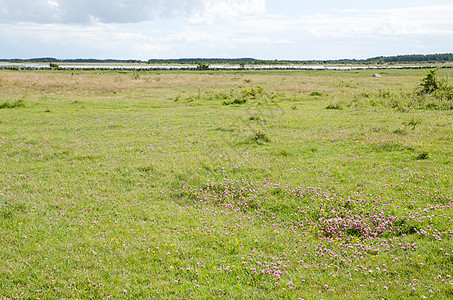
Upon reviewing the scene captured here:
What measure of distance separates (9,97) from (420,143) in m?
38.9

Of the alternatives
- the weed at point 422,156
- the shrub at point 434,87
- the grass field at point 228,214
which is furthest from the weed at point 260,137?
the shrub at point 434,87

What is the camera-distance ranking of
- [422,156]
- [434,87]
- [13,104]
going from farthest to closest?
[434,87]
[13,104]
[422,156]

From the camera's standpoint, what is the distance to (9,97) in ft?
110

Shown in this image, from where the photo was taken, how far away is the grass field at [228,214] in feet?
19.9

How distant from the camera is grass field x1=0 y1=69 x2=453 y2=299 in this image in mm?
6078

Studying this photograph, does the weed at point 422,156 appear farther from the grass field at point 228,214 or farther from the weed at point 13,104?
the weed at point 13,104

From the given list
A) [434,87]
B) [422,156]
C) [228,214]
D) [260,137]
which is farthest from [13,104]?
[434,87]

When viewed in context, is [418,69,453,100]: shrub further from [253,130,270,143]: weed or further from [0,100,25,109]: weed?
[0,100,25,109]: weed

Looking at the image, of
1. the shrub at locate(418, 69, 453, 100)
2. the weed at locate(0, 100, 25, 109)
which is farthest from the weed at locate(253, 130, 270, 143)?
the weed at locate(0, 100, 25, 109)

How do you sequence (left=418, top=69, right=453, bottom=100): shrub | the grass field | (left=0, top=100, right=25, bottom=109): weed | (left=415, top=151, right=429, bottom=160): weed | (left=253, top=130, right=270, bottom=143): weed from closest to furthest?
the grass field → (left=415, top=151, right=429, bottom=160): weed → (left=253, top=130, right=270, bottom=143): weed → (left=0, top=100, right=25, bottom=109): weed → (left=418, top=69, right=453, bottom=100): shrub

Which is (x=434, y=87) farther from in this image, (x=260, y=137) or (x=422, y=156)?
(x=260, y=137)

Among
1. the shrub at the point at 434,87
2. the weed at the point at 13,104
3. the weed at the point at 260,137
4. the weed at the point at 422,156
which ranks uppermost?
the shrub at the point at 434,87

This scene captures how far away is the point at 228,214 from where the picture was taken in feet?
29.4

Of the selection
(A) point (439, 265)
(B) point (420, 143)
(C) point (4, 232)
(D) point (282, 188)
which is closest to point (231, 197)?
(D) point (282, 188)
